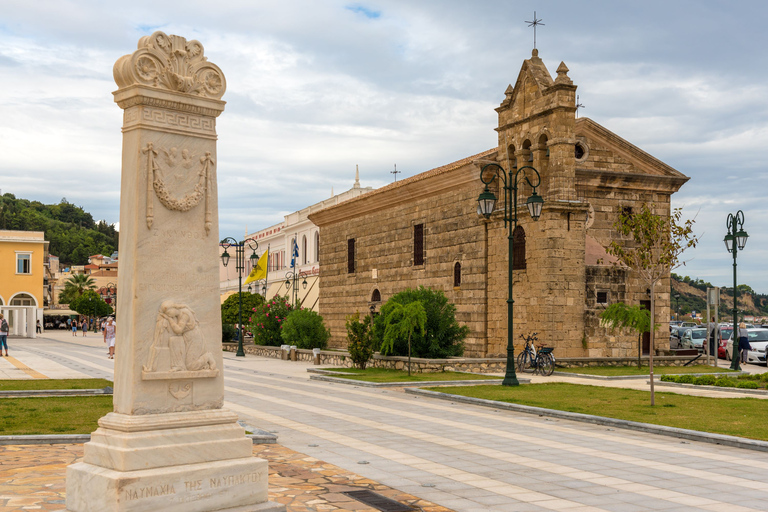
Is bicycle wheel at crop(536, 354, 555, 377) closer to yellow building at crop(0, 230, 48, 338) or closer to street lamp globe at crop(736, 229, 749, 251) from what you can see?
street lamp globe at crop(736, 229, 749, 251)

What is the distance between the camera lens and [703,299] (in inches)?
5007

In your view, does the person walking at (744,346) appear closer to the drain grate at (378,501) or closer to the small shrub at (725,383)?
the small shrub at (725,383)

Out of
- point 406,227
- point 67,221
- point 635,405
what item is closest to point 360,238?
point 406,227

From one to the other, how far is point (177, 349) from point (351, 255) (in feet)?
105

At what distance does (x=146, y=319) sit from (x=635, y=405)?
10.7 m

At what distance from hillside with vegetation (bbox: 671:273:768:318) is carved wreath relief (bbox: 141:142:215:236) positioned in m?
102

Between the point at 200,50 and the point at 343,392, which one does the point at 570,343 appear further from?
the point at 200,50

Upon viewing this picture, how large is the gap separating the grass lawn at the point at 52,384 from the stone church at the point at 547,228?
45.0 ft

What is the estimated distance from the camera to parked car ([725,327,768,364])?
31.1 meters

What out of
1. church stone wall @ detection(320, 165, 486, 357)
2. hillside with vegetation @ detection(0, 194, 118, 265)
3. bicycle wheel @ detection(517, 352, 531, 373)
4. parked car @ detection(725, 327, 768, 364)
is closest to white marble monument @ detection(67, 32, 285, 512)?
bicycle wheel @ detection(517, 352, 531, 373)

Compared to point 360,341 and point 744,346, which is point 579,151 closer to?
point 360,341

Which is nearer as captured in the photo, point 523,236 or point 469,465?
point 469,465

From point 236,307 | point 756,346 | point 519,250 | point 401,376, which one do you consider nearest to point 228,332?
point 236,307

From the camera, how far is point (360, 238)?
37.3m
